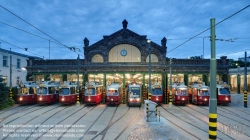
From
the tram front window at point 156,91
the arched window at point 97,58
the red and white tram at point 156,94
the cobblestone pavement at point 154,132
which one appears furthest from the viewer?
the arched window at point 97,58

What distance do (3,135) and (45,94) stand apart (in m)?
15.3

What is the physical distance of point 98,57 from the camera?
132 ft

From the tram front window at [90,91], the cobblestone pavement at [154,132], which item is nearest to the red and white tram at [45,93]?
the tram front window at [90,91]

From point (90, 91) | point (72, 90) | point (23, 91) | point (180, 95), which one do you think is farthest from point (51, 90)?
point (180, 95)

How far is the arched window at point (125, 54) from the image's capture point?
39.5 meters

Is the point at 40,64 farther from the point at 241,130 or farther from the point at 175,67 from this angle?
the point at 241,130

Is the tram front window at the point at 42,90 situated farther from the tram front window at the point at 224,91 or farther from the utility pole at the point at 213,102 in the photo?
the utility pole at the point at 213,102

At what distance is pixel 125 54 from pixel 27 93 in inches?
744

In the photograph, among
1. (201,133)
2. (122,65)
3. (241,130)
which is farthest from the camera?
(122,65)

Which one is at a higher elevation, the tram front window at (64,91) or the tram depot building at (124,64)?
the tram depot building at (124,64)

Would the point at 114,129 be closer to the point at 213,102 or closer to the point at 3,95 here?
the point at 213,102

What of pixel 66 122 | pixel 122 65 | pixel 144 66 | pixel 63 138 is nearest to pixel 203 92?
pixel 144 66

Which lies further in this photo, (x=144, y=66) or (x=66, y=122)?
(x=144, y=66)

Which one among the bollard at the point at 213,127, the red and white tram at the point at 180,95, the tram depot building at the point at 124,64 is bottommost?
the red and white tram at the point at 180,95
